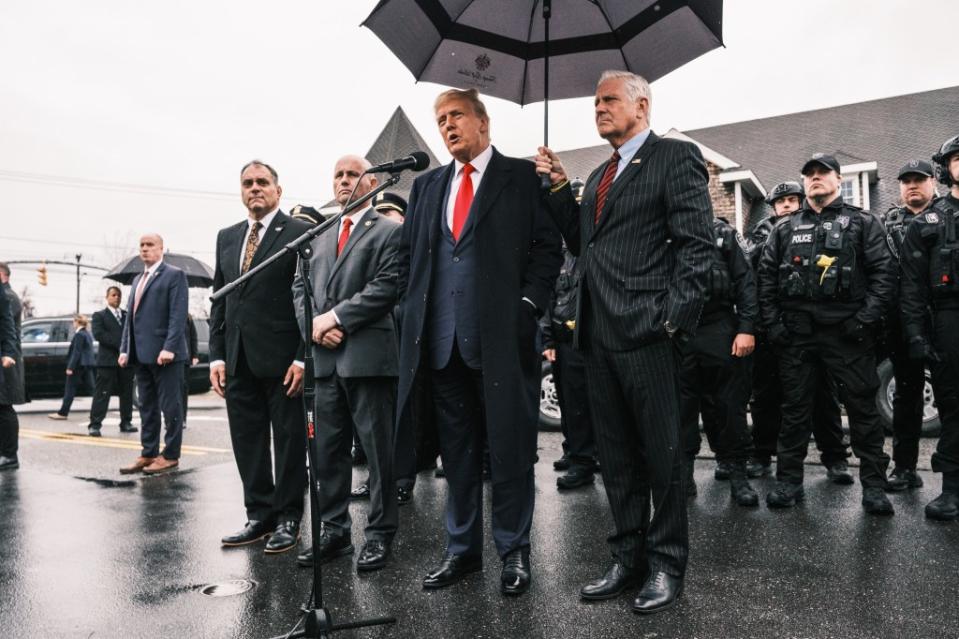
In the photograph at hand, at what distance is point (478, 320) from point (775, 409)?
3.67 meters

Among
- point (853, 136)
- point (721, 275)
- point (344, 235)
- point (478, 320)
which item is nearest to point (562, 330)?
point (721, 275)

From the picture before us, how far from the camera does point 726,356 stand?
196 inches

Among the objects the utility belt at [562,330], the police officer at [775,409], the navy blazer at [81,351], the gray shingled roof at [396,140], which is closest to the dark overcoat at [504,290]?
the utility belt at [562,330]

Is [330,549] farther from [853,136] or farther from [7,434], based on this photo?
[853,136]

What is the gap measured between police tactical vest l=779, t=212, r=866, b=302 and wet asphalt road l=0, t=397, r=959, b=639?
4.45 feet

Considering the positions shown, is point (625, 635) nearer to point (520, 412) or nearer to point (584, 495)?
point (520, 412)

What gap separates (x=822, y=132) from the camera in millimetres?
25250

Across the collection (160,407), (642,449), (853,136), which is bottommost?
(160,407)

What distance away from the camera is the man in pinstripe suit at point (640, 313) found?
2984mm

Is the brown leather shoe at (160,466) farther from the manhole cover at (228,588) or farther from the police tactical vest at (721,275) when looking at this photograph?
the police tactical vest at (721,275)

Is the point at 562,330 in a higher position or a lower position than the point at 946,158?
lower

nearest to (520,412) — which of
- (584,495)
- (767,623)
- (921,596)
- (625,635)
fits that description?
(625,635)

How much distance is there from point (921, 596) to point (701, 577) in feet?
2.85

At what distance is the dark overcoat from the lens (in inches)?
125
